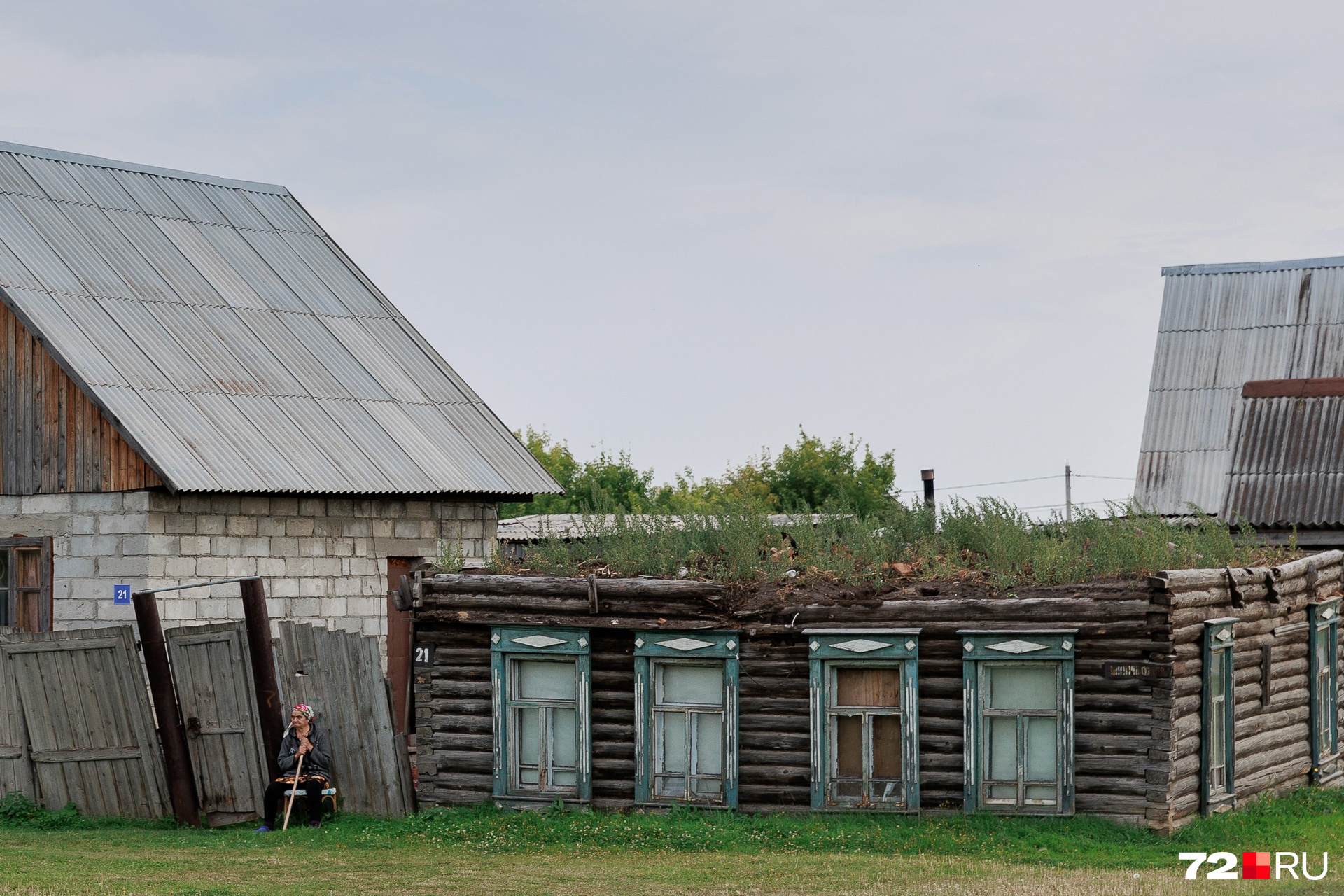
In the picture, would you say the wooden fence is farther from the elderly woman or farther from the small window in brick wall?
the small window in brick wall

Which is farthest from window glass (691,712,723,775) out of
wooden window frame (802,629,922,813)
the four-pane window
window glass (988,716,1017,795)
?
window glass (988,716,1017,795)

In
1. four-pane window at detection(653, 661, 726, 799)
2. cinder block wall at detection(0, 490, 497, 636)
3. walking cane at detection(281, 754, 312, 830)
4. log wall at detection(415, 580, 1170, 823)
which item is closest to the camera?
log wall at detection(415, 580, 1170, 823)

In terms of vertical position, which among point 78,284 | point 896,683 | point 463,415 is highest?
point 78,284

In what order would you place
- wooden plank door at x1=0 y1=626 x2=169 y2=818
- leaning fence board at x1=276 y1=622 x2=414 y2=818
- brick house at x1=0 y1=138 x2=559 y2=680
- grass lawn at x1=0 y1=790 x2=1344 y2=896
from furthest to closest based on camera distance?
brick house at x1=0 y1=138 x2=559 y2=680
wooden plank door at x1=0 y1=626 x2=169 y2=818
leaning fence board at x1=276 y1=622 x2=414 y2=818
grass lawn at x1=0 y1=790 x2=1344 y2=896

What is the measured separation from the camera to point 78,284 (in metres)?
20.4

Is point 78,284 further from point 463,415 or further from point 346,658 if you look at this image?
point 346,658

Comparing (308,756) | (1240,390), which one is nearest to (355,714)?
(308,756)

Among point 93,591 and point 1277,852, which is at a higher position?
point 93,591

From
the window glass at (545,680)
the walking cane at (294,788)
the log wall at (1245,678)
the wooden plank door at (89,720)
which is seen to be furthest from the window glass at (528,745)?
the log wall at (1245,678)

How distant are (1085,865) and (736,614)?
12.2ft

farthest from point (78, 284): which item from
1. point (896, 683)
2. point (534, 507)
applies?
point (534, 507)

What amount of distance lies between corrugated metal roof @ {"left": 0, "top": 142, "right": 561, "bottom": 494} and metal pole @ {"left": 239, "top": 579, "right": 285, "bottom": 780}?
96.1 inches

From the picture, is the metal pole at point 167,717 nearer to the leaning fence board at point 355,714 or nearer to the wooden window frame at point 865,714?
the leaning fence board at point 355,714

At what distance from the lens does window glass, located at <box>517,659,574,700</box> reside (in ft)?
50.8
